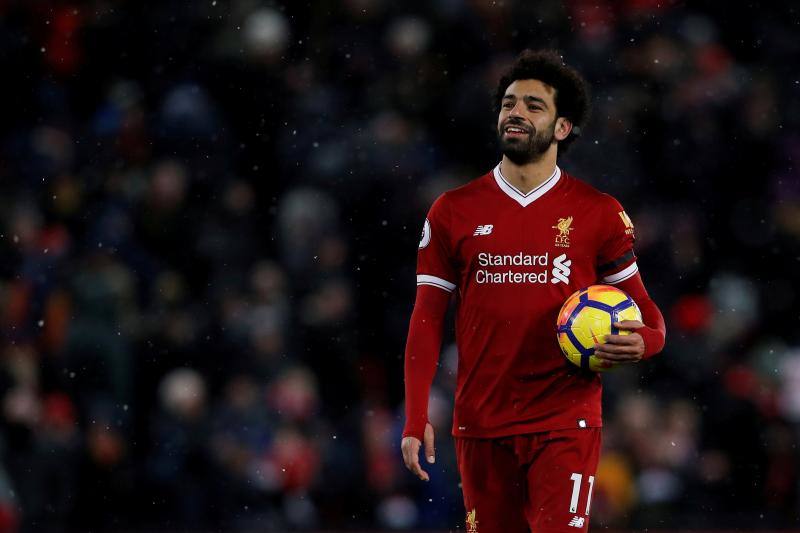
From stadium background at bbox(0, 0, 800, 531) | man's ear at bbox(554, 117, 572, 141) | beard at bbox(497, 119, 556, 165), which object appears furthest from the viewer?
stadium background at bbox(0, 0, 800, 531)

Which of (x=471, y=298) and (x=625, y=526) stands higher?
(x=471, y=298)

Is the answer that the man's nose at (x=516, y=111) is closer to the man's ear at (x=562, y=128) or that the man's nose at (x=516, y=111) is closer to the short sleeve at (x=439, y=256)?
the man's ear at (x=562, y=128)

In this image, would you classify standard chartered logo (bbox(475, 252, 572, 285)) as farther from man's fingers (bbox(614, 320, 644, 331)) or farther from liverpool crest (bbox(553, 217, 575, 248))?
man's fingers (bbox(614, 320, 644, 331))

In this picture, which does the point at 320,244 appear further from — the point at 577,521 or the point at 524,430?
the point at 577,521

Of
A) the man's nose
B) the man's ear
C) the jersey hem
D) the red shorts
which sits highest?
the man's nose

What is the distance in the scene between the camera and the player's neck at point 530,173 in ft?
16.4

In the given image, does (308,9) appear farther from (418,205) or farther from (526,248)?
(526,248)

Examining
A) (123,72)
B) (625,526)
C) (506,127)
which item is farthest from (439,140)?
(506,127)

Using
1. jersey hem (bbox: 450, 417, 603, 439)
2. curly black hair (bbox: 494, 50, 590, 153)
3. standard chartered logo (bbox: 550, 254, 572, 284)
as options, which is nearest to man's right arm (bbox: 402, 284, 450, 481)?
jersey hem (bbox: 450, 417, 603, 439)

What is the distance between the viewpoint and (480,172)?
1024 centimetres

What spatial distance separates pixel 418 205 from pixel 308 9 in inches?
92.6

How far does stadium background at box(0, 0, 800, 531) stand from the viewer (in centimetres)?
877

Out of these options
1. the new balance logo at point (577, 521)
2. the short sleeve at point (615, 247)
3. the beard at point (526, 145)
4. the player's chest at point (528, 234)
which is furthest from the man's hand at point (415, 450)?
the beard at point (526, 145)

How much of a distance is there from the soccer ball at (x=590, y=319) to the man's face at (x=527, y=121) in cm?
57
